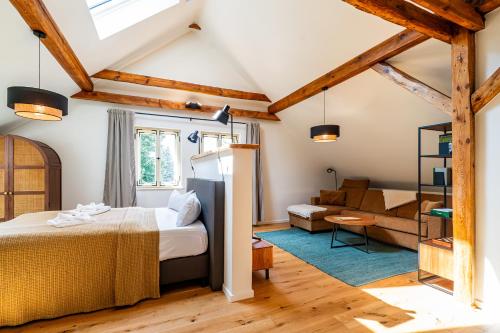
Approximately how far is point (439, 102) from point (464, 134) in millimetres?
480

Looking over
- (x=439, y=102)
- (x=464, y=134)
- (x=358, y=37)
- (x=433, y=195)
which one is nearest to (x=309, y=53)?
(x=358, y=37)

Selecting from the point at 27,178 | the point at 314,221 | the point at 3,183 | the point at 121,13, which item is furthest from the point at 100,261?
the point at 314,221

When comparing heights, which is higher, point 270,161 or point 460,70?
point 460,70

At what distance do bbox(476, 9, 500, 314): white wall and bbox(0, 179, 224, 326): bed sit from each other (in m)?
2.32

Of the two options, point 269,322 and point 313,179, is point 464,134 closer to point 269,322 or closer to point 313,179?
point 269,322

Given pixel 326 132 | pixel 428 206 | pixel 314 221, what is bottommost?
pixel 314 221

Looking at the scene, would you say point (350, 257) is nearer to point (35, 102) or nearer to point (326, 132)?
point (326, 132)

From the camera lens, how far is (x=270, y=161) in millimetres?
5465

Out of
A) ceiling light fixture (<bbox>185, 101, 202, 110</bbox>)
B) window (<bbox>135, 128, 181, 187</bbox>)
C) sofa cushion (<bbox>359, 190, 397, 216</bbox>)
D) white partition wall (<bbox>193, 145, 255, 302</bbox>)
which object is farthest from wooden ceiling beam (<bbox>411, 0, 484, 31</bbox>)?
window (<bbox>135, 128, 181, 187</bbox>)

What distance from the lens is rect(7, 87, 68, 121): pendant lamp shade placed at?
71.8 inches

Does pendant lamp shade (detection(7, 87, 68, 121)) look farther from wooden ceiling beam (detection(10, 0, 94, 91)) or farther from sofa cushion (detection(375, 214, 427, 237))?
sofa cushion (detection(375, 214, 427, 237))

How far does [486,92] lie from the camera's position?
2.00m

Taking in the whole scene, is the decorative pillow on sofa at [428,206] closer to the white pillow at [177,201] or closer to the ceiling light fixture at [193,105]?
the white pillow at [177,201]

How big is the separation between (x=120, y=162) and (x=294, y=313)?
11.6 ft
